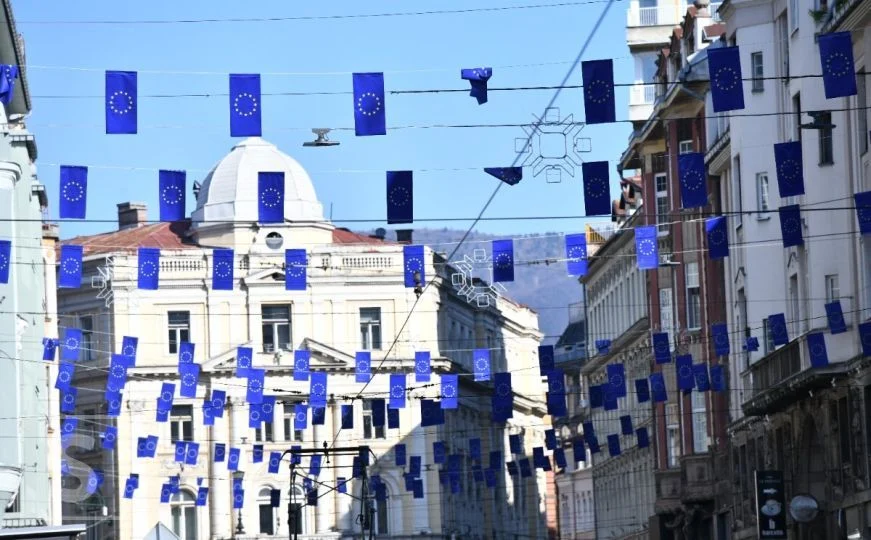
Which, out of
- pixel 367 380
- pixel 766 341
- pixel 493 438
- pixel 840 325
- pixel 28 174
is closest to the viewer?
pixel 840 325

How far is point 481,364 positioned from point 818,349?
5139cm

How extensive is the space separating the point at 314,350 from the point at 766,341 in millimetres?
46678

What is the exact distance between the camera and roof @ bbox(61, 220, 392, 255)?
103500mm

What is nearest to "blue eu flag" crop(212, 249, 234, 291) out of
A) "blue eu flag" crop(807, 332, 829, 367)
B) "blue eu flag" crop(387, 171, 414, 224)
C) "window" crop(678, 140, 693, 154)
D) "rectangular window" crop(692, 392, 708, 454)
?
"blue eu flag" crop(807, 332, 829, 367)

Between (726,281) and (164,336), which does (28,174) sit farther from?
(164,336)

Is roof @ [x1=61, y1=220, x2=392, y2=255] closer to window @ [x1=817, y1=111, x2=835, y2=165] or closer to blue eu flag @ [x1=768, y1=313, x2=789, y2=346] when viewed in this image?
blue eu flag @ [x1=768, y1=313, x2=789, y2=346]

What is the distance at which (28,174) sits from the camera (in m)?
64.6

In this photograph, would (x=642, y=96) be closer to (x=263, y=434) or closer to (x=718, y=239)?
(x=263, y=434)

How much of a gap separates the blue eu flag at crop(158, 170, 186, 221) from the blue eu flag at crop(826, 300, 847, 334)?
15307 millimetres

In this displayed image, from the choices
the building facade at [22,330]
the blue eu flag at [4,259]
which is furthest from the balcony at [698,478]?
the blue eu flag at [4,259]

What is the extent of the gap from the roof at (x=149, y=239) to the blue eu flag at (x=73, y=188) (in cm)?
6365

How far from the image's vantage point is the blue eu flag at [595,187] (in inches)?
1468

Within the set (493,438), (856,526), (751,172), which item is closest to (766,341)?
(751,172)

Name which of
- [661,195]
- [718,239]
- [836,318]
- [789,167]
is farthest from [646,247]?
[661,195]
